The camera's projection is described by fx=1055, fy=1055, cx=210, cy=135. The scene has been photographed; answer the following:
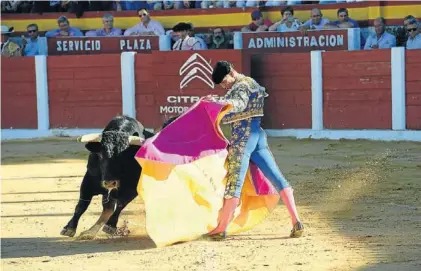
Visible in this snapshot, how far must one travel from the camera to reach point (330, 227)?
6.14 meters

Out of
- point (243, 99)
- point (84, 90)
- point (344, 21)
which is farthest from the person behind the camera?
point (84, 90)

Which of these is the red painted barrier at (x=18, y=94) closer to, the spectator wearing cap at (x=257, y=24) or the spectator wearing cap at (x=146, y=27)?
the spectator wearing cap at (x=146, y=27)

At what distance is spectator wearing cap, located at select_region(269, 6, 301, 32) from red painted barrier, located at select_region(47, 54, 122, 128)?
1.92 meters

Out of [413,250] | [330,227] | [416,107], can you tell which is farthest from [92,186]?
[416,107]

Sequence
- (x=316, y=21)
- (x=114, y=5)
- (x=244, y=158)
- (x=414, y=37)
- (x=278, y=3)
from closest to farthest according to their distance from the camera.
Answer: (x=244, y=158) < (x=414, y=37) < (x=316, y=21) < (x=278, y=3) < (x=114, y=5)

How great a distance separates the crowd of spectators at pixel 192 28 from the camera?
10.8m

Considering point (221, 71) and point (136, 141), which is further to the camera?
point (136, 141)

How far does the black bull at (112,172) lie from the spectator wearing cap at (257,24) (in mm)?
5698

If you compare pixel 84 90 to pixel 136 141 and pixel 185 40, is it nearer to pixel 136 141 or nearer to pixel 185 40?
pixel 185 40

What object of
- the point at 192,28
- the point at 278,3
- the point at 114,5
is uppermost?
the point at 114,5

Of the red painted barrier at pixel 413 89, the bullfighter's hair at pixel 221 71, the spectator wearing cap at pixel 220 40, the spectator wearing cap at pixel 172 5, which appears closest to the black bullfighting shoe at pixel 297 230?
the bullfighter's hair at pixel 221 71

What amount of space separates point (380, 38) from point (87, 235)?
18.2 ft

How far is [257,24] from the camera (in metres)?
11.8

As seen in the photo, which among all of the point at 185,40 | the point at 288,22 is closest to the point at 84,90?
the point at 185,40
